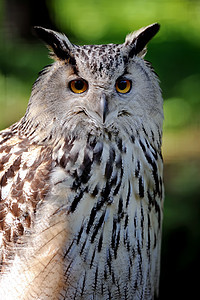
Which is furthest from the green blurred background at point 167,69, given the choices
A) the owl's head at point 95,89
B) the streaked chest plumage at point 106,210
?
the owl's head at point 95,89

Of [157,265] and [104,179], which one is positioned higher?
[104,179]

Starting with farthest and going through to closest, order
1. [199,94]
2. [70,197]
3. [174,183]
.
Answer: [199,94], [174,183], [70,197]

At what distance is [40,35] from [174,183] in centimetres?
178

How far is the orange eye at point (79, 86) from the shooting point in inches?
67.9

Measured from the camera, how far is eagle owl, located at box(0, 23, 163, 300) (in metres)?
1.74

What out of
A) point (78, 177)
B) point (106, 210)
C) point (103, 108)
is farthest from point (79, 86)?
point (106, 210)

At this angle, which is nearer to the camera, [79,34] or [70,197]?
[70,197]

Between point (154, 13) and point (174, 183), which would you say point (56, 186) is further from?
point (154, 13)

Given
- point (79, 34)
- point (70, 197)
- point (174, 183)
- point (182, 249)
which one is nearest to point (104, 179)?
point (70, 197)

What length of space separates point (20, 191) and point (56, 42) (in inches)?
19.9

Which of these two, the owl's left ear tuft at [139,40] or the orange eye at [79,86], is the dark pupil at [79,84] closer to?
the orange eye at [79,86]

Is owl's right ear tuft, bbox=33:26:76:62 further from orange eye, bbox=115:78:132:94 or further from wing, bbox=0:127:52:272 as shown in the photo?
wing, bbox=0:127:52:272

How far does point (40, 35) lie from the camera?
1796 mm

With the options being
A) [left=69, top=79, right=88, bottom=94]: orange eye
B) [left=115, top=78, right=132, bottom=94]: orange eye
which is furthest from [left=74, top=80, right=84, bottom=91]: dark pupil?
[left=115, top=78, right=132, bottom=94]: orange eye
